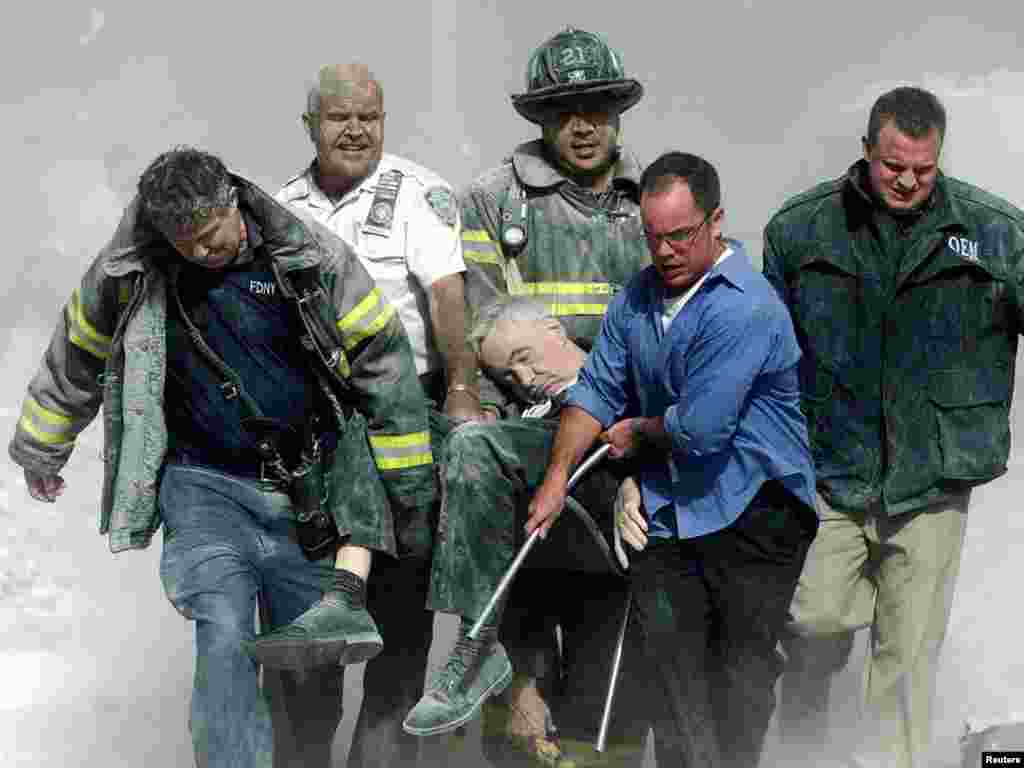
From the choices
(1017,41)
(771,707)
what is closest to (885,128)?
(771,707)

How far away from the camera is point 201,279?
5.67m

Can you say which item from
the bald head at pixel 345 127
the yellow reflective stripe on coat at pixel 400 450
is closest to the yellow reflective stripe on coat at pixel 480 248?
the bald head at pixel 345 127

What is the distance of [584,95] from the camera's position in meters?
6.44

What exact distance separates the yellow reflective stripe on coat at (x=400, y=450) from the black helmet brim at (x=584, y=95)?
1.25 meters

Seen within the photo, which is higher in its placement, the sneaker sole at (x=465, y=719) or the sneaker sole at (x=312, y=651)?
the sneaker sole at (x=312, y=651)

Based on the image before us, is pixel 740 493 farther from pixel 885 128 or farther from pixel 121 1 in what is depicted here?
pixel 121 1

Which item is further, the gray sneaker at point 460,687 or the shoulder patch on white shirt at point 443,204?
the shoulder patch on white shirt at point 443,204

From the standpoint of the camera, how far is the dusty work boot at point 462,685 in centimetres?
543

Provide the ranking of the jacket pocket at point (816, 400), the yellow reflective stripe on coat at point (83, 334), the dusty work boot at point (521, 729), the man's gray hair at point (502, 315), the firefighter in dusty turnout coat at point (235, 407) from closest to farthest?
1. the firefighter in dusty turnout coat at point (235, 407)
2. the yellow reflective stripe on coat at point (83, 334)
3. the man's gray hair at point (502, 315)
4. the jacket pocket at point (816, 400)
5. the dusty work boot at point (521, 729)

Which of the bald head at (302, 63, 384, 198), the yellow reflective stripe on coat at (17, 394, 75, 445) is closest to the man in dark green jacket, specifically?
the bald head at (302, 63, 384, 198)

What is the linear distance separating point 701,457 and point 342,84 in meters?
1.78

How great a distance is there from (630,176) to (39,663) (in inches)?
146

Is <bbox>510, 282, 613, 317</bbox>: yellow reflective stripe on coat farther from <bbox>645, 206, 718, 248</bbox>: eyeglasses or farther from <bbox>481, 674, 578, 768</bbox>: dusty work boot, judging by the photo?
<bbox>481, 674, 578, 768</bbox>: dusty work boot

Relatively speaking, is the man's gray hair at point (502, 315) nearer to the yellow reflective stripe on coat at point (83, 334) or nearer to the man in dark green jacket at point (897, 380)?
the man in dark green jacket at point (897, 380)
